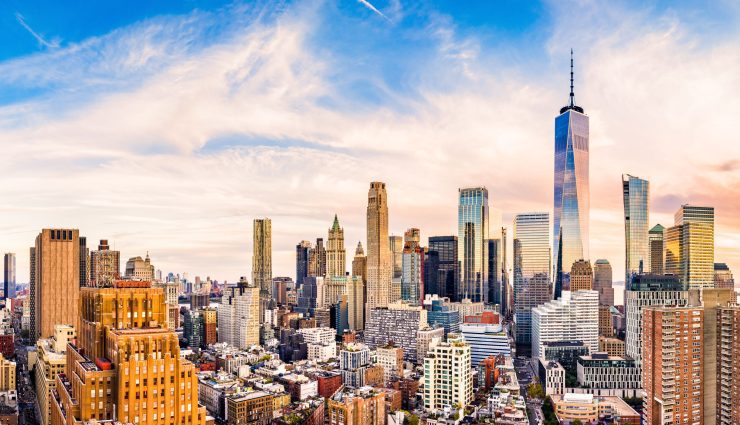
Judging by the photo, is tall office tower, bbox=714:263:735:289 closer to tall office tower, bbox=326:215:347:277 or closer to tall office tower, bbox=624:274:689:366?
tall office tower, bbox=624:274:689:366

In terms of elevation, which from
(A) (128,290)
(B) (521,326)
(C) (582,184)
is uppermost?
(C) (582,184)

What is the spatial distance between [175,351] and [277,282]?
163m

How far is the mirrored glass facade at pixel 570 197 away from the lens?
162625 mm

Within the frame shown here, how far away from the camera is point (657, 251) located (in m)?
134

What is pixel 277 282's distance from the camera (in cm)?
19425

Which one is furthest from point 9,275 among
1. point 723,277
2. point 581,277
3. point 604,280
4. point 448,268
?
point 723,277

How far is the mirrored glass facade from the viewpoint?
534 ft

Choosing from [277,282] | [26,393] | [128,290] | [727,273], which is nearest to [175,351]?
[128,290]

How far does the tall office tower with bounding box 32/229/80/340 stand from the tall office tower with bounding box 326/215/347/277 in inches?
2988

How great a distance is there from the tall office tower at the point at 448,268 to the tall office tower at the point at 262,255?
161ft

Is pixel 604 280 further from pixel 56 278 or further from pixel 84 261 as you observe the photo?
pixel 56 278

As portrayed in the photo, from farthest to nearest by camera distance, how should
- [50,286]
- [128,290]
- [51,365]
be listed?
1. [50,286]
2. [51,365]
3. [128,290]

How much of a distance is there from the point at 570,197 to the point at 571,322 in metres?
70.3

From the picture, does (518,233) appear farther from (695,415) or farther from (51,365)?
(51,365)
